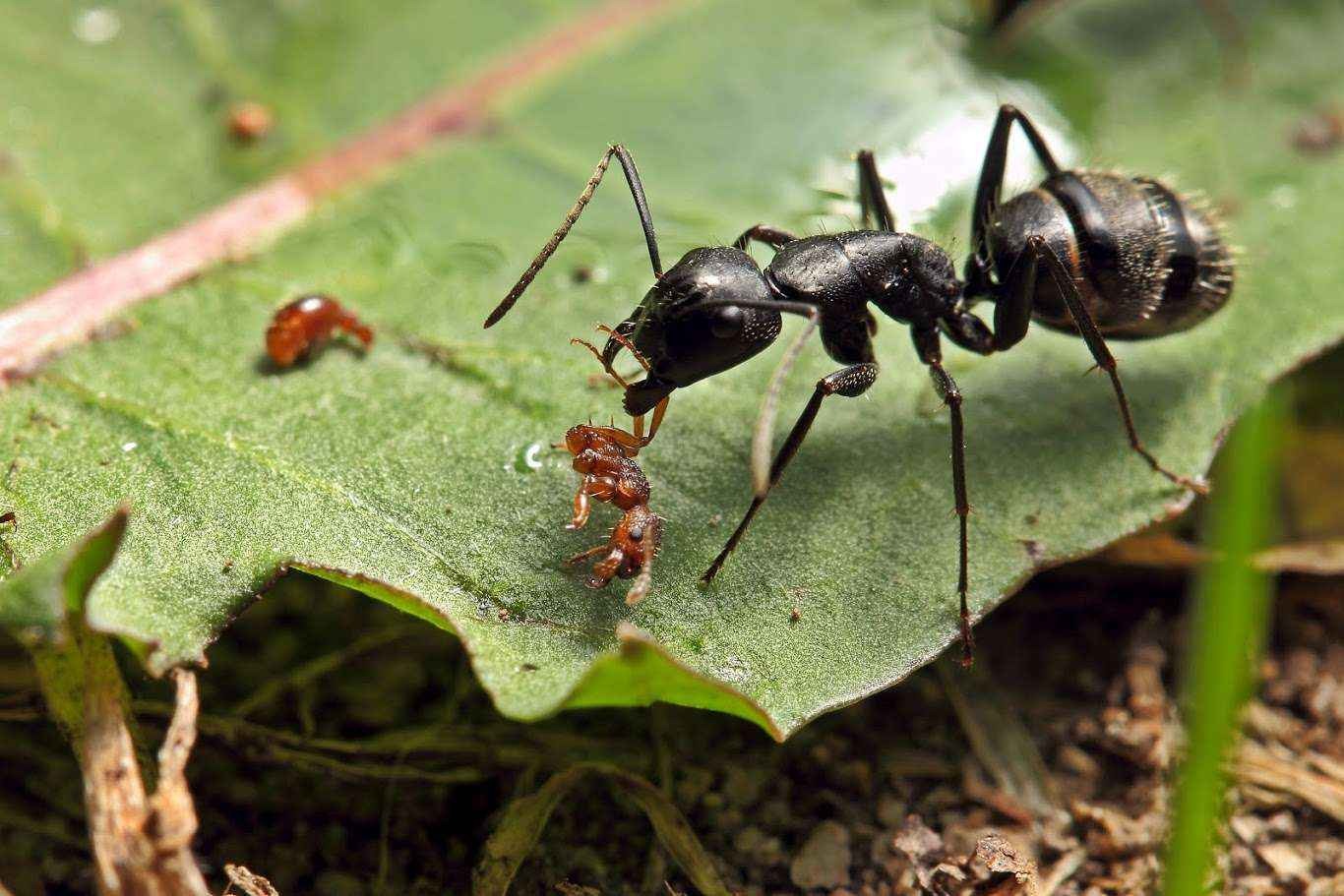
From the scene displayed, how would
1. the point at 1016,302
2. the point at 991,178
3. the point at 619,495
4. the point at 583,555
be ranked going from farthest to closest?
the point at 991,178, the point at 1016,302, the point at 619,495, the point at 583,555

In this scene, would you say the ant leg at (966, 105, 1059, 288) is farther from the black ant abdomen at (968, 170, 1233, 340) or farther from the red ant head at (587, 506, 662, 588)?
the red ant head at (587, 506, 662, 588)

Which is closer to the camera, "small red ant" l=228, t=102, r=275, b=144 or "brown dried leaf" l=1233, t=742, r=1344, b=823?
"brown dried leaf" l=1233, t=742, r=1344, b=823

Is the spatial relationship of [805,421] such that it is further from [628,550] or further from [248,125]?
[248,125]

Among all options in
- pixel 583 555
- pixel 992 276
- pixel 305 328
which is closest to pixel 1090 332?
pixel 992 276

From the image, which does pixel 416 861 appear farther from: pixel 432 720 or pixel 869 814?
pixel 869 814

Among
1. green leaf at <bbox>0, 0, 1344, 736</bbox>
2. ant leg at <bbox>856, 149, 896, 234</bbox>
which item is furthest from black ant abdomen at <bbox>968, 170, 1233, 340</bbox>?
ant leg at <bbox>856, 149, 896, 234</bbox>

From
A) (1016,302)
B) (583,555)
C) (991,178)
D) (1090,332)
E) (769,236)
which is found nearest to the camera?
(583,555)

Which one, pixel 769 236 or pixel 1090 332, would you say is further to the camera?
pixel 769 236

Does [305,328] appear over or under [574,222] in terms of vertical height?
under
